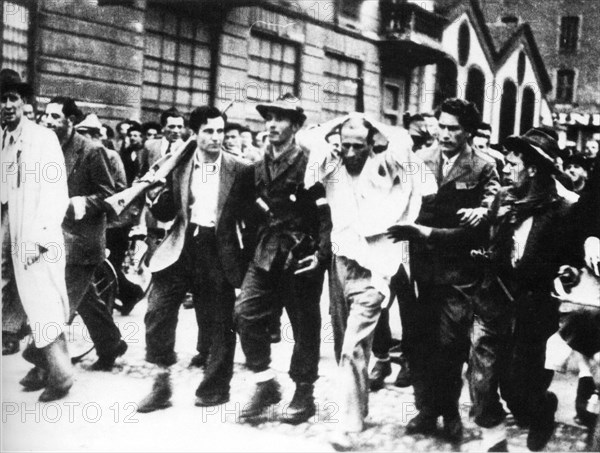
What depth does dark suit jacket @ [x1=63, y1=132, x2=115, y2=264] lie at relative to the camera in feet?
18.5

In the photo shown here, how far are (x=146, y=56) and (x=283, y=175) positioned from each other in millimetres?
1604

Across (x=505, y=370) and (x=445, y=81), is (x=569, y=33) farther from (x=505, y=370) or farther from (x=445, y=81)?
(x=505, y=370)

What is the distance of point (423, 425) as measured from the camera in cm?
533

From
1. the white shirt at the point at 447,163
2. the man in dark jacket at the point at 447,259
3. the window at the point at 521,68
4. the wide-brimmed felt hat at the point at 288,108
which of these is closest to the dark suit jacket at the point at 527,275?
the man in dark jacket at the point at 447,259

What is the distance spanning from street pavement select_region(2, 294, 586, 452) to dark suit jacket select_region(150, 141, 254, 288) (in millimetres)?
518

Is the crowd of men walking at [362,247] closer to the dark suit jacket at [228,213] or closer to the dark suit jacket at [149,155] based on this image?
the dark suit jacket at [228,213]

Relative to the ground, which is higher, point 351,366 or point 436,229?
point 436,229

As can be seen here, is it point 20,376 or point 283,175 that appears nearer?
point 283,175

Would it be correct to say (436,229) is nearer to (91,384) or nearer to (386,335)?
(386,335)

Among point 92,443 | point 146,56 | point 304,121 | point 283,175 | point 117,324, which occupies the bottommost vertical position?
point 92,443

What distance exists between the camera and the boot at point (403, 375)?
550 centimetres

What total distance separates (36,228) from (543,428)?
13.1ft

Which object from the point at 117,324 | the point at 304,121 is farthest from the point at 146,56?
the point at 117,324

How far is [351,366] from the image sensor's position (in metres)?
5.32
